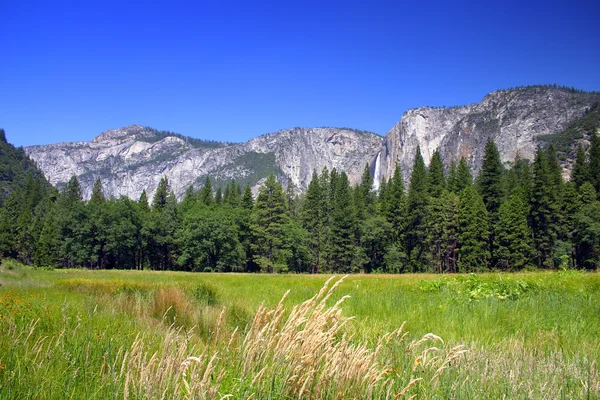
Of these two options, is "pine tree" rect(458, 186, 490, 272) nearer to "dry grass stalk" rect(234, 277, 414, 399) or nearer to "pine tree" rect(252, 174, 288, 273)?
"pine tree" rect(252, 174, 288, 273)

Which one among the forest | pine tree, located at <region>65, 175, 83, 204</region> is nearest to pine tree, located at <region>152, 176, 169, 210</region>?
the forest

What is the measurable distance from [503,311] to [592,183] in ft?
205

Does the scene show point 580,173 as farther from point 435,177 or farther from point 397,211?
point 397,211

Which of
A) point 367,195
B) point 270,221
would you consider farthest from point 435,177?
point 270,221

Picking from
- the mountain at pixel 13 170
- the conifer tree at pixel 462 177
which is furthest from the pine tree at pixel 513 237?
the mountain at pixel 13 170

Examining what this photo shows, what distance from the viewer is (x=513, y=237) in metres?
50.4

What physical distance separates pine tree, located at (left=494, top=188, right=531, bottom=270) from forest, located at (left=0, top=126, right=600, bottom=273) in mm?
137

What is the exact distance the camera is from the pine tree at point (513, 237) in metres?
49.9

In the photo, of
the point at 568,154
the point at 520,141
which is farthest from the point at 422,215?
the point at 520,141

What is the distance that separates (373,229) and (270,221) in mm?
16975

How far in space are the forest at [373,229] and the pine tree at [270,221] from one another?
181mm

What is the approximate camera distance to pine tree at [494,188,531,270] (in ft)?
164

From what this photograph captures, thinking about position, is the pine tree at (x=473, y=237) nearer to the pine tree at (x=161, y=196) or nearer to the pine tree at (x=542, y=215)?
the pine tree at (x=542, y=215)

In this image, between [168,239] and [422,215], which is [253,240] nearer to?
[168,239]
